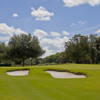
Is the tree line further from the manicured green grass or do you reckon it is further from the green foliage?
the manicured green grass

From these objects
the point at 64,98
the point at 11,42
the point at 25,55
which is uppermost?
the point at 11,42

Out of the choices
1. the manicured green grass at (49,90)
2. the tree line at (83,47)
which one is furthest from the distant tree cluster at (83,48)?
the manicured green grass at (49,90)

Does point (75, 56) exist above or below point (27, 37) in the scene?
below

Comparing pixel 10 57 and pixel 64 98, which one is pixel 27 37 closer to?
pixel 10 57

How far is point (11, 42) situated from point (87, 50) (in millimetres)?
37546

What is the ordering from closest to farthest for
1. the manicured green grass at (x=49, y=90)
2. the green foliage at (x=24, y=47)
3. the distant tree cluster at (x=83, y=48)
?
the manicured green grass at (x=49, y=90) < the green foliage at (x=24, y=47) < the distant tree cluster at (x=83, y=48)

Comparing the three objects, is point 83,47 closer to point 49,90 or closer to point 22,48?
point 22,48

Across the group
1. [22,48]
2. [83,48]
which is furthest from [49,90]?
[83,48]

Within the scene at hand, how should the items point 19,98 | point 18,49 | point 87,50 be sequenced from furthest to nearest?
point 87,50 → point 18,49 → point 19,98

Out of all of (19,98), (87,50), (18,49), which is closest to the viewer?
(19,98)

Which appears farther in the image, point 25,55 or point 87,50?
point 87,50

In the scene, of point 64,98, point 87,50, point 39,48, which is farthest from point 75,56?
point 64,98

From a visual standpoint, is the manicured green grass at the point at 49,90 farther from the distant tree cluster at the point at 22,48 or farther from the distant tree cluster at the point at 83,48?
the distant tree cluster at the point at 83,48

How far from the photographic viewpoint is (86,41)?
232 feet
